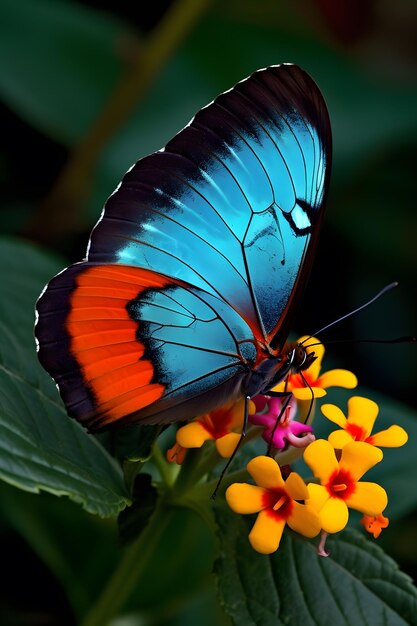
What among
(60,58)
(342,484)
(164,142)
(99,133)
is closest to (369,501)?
(342,484)

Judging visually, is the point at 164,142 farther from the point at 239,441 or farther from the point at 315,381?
the point at 239,441

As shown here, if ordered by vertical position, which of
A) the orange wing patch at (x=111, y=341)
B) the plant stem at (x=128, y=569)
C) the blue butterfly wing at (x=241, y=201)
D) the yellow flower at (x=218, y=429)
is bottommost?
the plant stem at (x=128, y=569)

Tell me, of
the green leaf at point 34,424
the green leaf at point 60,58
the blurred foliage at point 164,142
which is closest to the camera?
the green leaf at point 34,424

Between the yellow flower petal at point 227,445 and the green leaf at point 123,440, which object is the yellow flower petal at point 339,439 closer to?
the yellow flower petal at point 227,445

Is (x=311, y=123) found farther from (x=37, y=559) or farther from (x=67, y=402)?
(x=37, y=559)

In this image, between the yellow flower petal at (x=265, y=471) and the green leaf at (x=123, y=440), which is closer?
the yellow flower petal at (x=265, y=471)

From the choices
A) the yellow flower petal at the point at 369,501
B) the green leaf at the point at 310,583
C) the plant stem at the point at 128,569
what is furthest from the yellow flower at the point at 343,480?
the plant stem at the point at 128,569

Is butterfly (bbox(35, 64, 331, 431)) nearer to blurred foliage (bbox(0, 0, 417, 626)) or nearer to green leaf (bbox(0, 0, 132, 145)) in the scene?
blurred foliage (bbox(0, 0, 417, 626))
